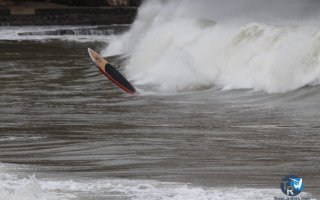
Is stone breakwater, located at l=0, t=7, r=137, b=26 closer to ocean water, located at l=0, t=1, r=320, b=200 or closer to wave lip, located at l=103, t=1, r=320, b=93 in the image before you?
wave lip, located at l=103, t=1, r=320, b=93

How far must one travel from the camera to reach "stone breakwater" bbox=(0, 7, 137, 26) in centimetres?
6006

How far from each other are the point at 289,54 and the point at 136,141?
7887 millimetres

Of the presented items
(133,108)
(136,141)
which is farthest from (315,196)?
(133,108)

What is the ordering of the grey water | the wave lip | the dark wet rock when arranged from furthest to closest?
the dark wet rock → the wave lip → the grey water

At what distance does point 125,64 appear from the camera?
2930 centimetres

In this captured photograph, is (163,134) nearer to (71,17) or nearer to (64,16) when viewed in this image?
(64,16)

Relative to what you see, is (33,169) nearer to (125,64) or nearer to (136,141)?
(136,141)

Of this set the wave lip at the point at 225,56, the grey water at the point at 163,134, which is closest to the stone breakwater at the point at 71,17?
the wave lip at the point at 225,56

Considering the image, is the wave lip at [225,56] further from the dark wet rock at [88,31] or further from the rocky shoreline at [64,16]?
the rocky shoreline at [64,16]
